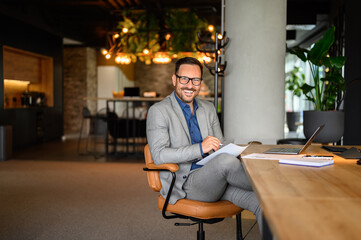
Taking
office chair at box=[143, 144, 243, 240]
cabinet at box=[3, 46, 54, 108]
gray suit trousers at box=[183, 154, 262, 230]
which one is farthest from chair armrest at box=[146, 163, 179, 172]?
cabinet at box=[3, 46, 54, 108]

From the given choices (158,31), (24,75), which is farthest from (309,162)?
(24,75)

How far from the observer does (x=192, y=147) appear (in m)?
2.19

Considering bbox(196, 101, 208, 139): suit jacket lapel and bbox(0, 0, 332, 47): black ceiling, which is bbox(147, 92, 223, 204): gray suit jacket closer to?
bbox(196, 101, 208, 139): suit jacket lapel

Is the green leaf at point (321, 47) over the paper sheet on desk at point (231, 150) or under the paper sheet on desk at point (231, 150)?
over

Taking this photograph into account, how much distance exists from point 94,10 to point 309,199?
9659mm

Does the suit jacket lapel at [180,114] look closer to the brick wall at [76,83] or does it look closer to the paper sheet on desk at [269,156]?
the paper sheet on desk at [269,156]

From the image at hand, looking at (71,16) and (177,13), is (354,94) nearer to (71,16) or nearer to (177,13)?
(177,13)

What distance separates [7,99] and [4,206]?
4.88 m

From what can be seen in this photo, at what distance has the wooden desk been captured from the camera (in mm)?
865

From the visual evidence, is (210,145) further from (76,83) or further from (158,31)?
(76,83)

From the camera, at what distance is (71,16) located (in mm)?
10148

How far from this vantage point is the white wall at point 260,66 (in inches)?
156

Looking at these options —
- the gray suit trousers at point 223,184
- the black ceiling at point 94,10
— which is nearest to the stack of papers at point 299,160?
the gray suit trousers at point 223,184

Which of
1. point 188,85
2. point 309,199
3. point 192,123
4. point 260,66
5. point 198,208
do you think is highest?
point 260,66
